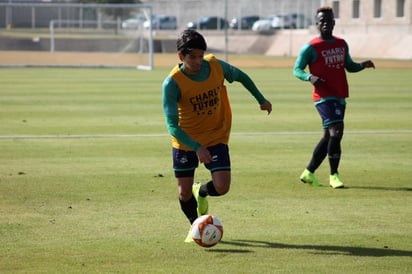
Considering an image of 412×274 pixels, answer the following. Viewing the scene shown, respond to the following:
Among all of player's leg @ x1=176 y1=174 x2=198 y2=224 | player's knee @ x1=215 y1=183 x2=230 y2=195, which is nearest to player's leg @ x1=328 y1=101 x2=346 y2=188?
player's leg @ x1=176 y1=174 x2=198 y2=224

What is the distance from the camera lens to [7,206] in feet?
32.6

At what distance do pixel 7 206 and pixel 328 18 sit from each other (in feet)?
15.1

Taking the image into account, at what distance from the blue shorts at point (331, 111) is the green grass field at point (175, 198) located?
847mm

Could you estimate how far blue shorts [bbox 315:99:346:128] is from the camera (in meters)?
11.6

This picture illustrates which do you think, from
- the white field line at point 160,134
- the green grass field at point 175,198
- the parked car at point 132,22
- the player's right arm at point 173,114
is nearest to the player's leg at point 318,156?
the green grass field at point 175,198

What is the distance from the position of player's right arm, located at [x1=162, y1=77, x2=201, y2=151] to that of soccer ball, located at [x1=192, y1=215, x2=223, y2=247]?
2.14 feet

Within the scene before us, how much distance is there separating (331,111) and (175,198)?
8.03ft

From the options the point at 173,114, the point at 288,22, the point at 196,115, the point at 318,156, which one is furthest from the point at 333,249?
the point at 288,22

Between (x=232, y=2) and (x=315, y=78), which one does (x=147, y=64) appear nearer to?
(x=315, y=78)

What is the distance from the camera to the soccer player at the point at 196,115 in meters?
7.88

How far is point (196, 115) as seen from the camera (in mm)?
8227

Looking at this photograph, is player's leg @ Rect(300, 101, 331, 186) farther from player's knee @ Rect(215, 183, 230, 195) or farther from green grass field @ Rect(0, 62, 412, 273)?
player's knee @ Rect(215, 183, 230, 195)

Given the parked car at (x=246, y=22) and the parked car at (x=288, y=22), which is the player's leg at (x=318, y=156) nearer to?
the parked car at (x=288, y=22)

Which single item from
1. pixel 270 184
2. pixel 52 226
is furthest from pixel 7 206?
pixel 270 184
